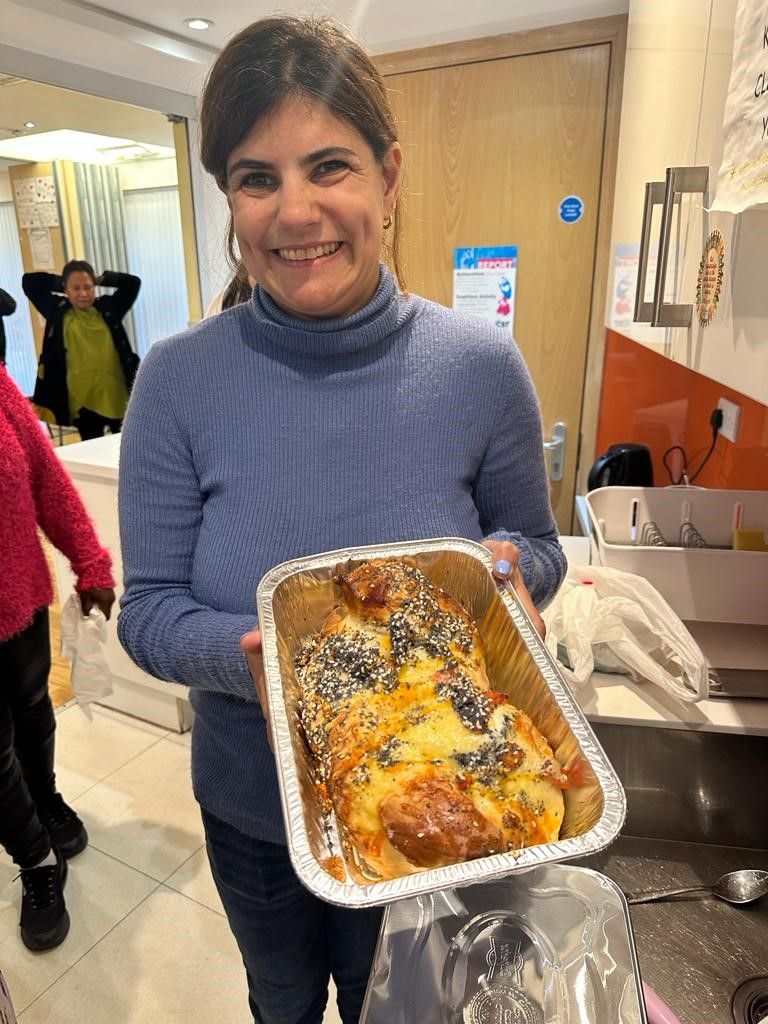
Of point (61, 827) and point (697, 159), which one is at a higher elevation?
point (697, 159)

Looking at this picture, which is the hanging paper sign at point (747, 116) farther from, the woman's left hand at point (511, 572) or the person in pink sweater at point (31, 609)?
the person in pink sweater at point (31, 609)

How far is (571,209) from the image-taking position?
224 centimetres

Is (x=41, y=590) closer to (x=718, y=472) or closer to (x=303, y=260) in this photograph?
(x=303, y=260)

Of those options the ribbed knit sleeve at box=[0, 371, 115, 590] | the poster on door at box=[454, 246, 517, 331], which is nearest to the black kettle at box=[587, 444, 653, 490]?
the poster on door at box=[454, 246, 517, 331]

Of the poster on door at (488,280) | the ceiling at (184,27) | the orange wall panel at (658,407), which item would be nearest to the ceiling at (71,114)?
the ceiling at (184,27)

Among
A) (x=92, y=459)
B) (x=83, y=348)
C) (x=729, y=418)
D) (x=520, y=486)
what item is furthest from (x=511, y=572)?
(x=83, y=348)

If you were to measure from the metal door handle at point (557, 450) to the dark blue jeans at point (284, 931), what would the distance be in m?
1.79

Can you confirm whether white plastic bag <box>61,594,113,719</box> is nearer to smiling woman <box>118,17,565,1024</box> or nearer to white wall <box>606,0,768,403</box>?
smiling woman <box>118,17,565,1024</box>

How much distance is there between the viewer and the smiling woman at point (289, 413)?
766mm

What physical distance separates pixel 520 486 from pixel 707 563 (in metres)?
0.58

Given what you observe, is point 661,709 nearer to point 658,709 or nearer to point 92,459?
point 658,709

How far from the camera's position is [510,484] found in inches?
35.6

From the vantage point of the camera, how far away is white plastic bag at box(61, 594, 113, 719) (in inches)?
68.2

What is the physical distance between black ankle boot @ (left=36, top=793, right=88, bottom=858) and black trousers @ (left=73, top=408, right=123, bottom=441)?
2267mm
